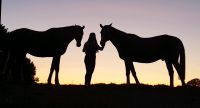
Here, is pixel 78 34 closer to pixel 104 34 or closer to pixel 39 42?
pixel 104 34

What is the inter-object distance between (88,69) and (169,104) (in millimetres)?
7117

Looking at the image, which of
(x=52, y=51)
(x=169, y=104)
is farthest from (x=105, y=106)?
(x=52, y=51)

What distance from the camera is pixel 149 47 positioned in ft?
80.0

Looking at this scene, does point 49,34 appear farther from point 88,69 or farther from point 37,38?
point 88,69

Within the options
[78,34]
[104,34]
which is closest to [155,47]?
[104,34]

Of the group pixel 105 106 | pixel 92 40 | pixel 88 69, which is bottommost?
pixel 105 106

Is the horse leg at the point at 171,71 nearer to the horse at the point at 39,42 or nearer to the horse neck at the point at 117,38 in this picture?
the horse neck at the point at 117,38

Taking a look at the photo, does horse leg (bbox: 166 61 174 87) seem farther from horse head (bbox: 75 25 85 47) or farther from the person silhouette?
horse head (bbox: 75 25 85 47)

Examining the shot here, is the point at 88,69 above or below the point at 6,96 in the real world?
above

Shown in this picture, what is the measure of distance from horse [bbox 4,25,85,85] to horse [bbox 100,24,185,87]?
6.31 feet

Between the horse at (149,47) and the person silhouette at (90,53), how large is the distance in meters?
0.73

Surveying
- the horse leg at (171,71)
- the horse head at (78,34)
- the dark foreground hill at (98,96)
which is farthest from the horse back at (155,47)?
the dark foreground hill at (98,96)

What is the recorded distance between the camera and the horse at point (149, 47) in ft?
79.2

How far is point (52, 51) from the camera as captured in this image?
75.3ft
